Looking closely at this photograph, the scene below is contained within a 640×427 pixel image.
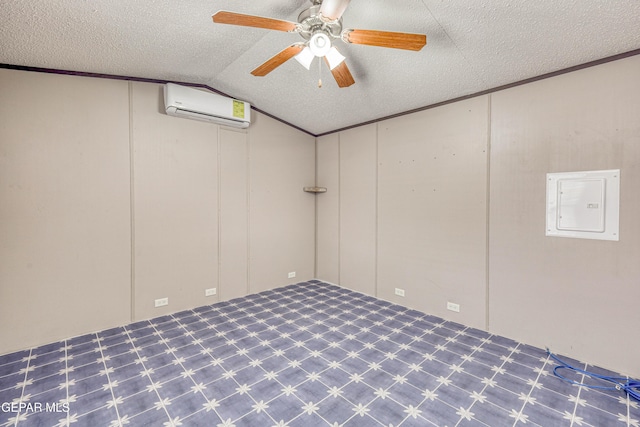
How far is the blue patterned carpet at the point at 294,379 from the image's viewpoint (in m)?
1.88

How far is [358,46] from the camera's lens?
2605 mm

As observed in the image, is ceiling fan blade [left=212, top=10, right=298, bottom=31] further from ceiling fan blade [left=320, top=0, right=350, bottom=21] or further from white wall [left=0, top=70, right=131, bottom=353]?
white wall [left=0, top=70, right=131, bottom=353]

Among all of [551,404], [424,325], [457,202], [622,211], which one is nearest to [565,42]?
[622,211]

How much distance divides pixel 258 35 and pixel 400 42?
1.38m

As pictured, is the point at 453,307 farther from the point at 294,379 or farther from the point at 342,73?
the point at 342,73

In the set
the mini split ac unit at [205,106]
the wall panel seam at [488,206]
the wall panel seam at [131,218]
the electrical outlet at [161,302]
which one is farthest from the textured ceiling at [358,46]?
the electrical outlet at [161,302]

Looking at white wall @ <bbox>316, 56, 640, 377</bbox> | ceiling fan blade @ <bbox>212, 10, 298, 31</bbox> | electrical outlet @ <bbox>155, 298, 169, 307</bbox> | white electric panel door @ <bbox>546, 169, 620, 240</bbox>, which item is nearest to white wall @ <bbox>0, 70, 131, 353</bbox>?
electrical outlet @ <bbox>155, 298, 169, 307</bbox>

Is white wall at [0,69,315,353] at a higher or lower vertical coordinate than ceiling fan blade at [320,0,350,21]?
lower

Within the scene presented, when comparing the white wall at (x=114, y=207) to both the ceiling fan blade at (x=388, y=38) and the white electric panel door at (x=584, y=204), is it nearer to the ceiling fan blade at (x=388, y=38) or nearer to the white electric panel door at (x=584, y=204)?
the ceiling fan blade at (x=388, y=38)

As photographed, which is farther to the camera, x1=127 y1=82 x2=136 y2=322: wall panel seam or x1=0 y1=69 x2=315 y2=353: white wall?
x1=127 y1=82 x2=136 y2=322: wall panel seam

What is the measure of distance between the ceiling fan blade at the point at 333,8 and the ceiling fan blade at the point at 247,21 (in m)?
0.24

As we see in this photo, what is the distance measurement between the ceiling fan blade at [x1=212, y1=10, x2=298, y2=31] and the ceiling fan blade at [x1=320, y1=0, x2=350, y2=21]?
244 mm

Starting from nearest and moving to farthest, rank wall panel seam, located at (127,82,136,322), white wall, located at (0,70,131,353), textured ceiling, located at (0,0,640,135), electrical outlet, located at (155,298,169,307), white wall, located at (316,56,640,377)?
textured ceiling, located at (0,0,640,135) → white wall, located at (316,56,640,377) → white wall, located at (0,70,131,353) → wall panel seam, located at (127,82,136,322) → electrical outlet, located at (155,298,169,307)

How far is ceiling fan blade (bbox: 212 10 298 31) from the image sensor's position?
166cm
